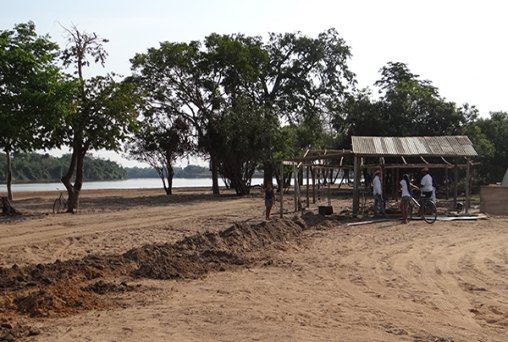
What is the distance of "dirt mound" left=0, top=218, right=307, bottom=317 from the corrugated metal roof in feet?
28.4

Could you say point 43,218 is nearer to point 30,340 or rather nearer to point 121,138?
point 121,138

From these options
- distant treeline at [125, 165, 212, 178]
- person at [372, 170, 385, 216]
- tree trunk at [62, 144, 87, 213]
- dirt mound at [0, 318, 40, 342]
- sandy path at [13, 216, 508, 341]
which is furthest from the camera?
distant treeline at [125, 165, 212, 178]

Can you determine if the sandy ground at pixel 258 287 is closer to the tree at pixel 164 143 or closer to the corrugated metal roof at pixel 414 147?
the corrugated metal roof at pixel 414 147

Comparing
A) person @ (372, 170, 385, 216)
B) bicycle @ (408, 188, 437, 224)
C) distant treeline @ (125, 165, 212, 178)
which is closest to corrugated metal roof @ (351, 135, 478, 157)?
person @ (372, 170, 385, 216)

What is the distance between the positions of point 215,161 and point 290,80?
9.23 meters

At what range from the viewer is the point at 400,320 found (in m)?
6.61

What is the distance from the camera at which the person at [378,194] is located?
64.4 feet

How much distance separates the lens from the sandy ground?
6.20 meters

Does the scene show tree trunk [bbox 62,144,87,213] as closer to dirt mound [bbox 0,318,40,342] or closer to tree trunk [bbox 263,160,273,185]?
tree trunk [bbox 263,160,273,185]

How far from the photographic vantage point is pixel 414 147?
21766 millimetres

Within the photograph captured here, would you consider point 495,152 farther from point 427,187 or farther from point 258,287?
point 258,287

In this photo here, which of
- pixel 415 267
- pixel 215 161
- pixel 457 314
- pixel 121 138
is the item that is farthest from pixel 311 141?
pixel 457 314

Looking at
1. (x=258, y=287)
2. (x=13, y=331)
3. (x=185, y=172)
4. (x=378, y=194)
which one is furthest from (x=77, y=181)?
(x=185, y=172)

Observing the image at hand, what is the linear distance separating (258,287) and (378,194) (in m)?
12.2
